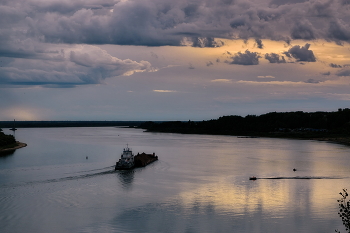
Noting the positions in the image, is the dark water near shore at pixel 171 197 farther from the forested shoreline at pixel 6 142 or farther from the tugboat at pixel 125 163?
the forested shoreline at pixel 6 142

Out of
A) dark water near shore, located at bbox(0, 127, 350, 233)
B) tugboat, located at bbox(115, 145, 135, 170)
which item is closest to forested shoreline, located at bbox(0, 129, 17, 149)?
dark water near shore, located at bbox(0, 127, 350, 233)

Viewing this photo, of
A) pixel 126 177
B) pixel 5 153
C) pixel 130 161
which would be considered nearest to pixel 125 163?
pixel 130 161

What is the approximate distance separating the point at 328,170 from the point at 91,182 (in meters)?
38.6

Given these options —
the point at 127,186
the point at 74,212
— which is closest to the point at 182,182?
the point at 127,186

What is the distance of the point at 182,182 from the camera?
55.3 metres

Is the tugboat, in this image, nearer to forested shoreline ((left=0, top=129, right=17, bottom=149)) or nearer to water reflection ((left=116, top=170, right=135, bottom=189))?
water reflection ((left=116, top=170, right=135, bottom=189))

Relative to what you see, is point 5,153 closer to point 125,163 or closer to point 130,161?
point 130,161

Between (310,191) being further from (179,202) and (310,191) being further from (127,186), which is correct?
(127,186)

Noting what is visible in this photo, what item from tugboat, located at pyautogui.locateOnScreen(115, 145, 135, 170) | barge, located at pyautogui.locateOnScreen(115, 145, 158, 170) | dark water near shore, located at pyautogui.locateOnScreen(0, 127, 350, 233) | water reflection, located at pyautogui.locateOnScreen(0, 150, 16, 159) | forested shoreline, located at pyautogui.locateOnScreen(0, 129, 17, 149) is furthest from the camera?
forested shoreline, located at pyautogui.locateOnScreen(0, 129, 17, 149)

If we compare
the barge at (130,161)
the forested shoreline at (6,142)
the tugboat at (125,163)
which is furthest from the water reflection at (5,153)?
the tugboat at (125,163)

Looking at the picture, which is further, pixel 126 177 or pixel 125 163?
pixel 125 163

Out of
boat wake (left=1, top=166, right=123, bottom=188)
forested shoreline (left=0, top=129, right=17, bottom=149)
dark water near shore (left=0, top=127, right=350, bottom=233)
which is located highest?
forested shoreline (left=0, top=129, right=17, bottom=149)

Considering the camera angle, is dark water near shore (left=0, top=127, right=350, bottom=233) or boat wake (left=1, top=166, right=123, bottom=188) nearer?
dark water near shore (left=0, top=127, right=350, bottom=233)

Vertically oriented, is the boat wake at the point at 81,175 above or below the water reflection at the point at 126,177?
above
